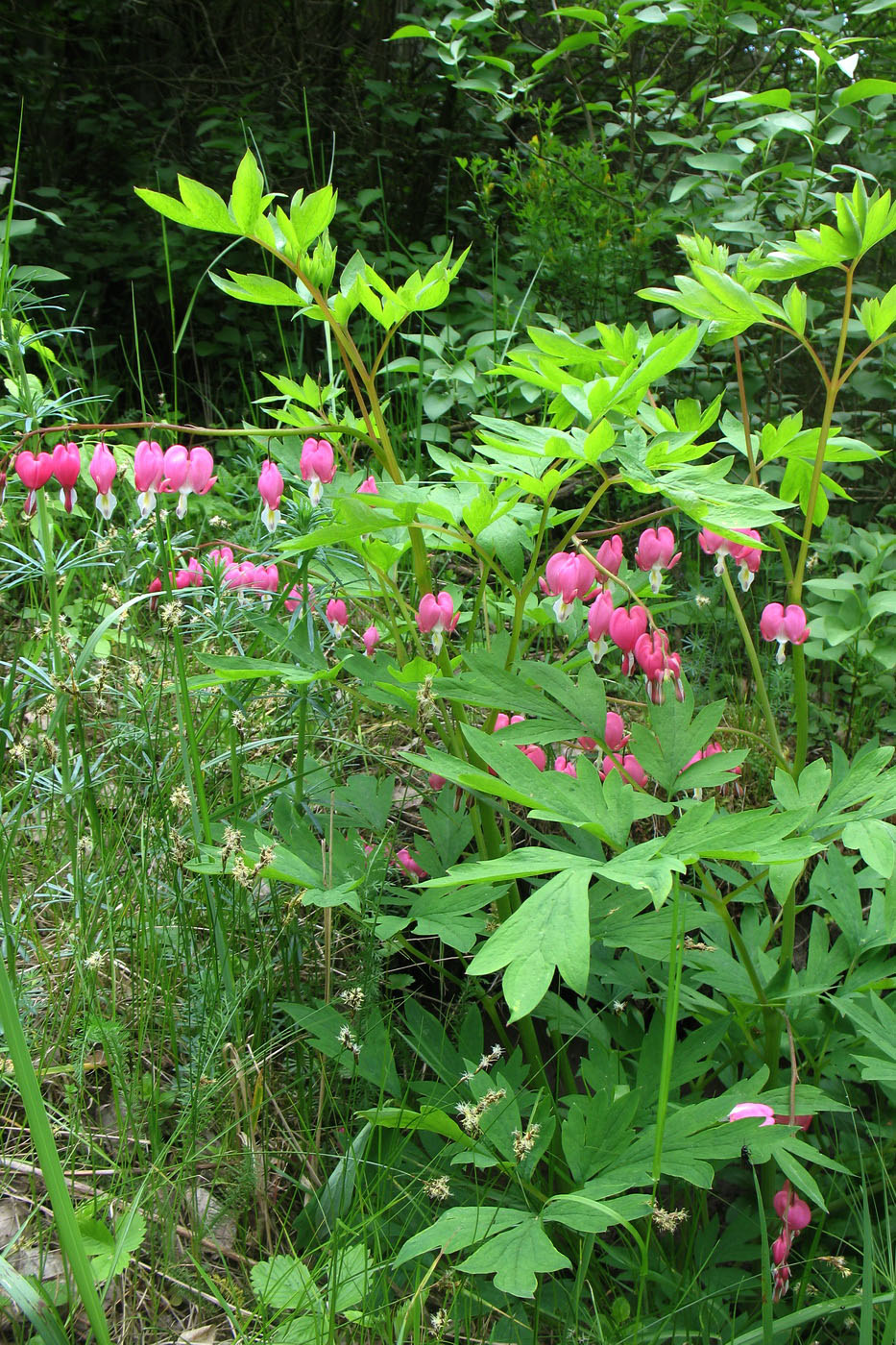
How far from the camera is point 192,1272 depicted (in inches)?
57.4

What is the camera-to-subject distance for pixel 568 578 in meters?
1.57

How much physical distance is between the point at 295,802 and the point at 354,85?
526 centimetres

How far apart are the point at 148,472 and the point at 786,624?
1101 mm

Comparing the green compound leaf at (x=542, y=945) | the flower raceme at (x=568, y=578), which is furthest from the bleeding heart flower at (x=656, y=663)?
the green compound leaf at (x=542, y=945)

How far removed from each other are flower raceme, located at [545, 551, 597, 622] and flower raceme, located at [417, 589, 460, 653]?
A: 0.17 metres

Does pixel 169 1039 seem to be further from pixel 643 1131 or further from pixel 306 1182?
pixel 643 1131

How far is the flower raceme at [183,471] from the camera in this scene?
177 cm

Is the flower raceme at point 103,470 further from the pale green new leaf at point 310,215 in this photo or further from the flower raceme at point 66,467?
the pale green new leaf at point 310,215

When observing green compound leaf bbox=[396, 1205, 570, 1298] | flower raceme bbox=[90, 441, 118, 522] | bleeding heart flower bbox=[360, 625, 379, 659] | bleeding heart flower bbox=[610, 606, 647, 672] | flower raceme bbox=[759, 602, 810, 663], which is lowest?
green compound leaf bbox=[396, 1205, 570, 1298]

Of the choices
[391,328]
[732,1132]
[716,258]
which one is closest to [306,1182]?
[732,1132]

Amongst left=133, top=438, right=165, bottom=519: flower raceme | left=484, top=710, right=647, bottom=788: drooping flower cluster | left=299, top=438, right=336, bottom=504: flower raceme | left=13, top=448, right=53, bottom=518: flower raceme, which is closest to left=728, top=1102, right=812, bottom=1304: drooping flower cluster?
left=484, top=710, right=647, bottom=788: drooping flower cluster

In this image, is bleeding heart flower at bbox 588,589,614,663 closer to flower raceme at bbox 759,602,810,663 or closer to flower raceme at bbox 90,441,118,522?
flower raceme at bbox 759,602,810,663

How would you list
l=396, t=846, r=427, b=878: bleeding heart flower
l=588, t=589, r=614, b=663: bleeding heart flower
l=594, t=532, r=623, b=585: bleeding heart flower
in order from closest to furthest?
l=588, t=589, r=614, b=663: bleeding heart flower < l=594, t=532, r=623, b=585: bleeding heart flower < l=396, t=846, r=427, b=878: bleeding heart flower

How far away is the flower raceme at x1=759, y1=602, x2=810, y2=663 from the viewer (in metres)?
1.67
